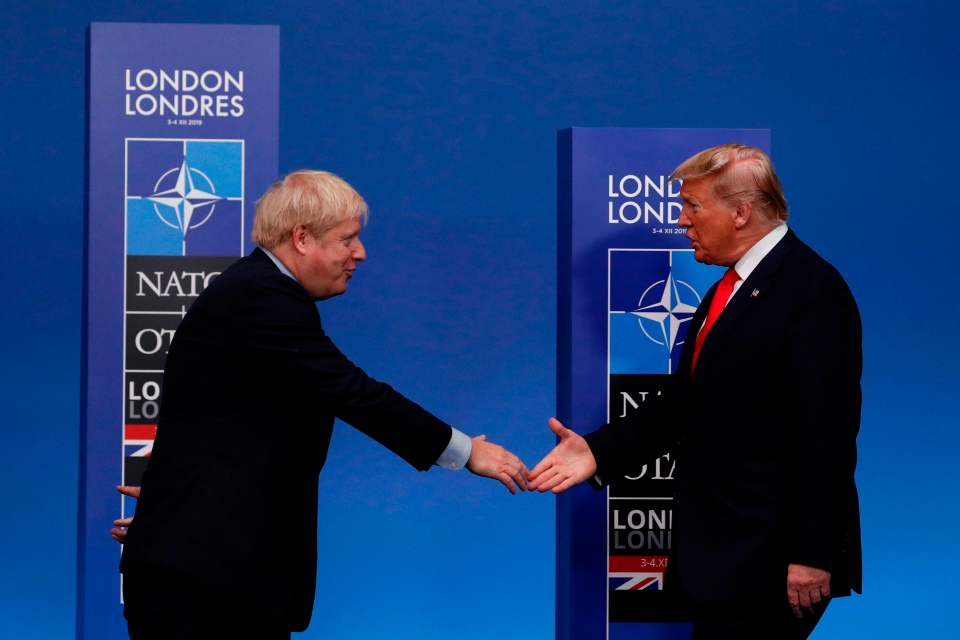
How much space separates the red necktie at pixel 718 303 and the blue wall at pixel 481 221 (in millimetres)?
2328

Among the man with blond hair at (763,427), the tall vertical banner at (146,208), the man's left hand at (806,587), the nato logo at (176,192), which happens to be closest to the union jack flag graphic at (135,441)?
the tall vertical banner at (146,208)

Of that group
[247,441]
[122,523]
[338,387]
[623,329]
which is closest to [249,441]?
[247,441]

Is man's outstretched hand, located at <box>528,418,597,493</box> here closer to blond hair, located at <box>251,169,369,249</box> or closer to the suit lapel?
the suit lapel

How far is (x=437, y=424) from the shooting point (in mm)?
3006

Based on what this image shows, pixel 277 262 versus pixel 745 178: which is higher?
pixel 745 178

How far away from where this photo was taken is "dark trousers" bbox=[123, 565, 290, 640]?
260 centimetres

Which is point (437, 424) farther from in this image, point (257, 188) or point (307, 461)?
point (257, 188)

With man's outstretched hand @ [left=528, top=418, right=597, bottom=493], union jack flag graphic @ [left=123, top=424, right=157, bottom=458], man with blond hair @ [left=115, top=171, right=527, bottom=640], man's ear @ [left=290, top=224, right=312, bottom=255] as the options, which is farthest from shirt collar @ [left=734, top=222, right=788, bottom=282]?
union jack flag graphic @ [left=123, top=424, right=157, bottom=458]

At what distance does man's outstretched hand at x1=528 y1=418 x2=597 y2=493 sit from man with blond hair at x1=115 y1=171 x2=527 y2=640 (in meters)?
Result: 0.67

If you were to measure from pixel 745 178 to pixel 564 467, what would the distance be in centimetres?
89

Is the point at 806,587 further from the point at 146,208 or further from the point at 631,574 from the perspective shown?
the point at 146,208

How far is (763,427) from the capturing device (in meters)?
2.84

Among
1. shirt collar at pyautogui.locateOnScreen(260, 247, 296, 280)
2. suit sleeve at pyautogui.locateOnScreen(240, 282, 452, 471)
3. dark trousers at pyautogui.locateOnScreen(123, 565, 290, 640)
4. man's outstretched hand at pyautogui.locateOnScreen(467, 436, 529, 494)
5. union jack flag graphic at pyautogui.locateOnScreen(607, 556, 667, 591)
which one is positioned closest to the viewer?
dark trousers at pyautogui.locateOnScreen(123, 565, 290, 640)

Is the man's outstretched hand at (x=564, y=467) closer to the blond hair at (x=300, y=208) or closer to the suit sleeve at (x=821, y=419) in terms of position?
the suit sleeve at (x=821, y=419)
